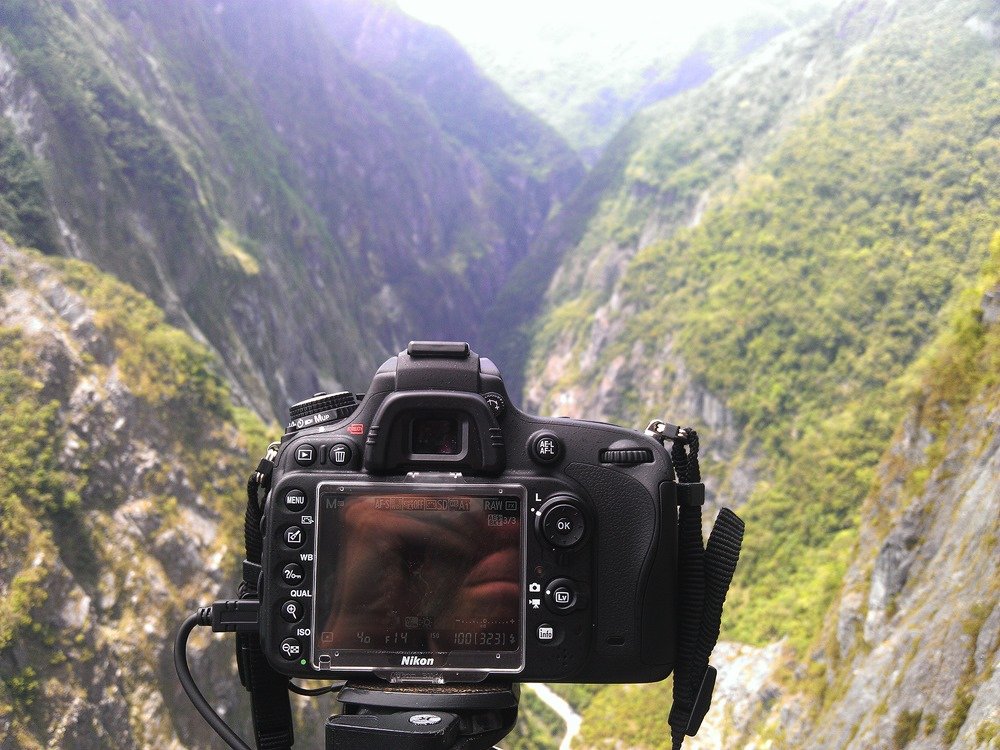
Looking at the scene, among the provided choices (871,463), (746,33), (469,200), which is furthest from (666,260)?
(746,33)

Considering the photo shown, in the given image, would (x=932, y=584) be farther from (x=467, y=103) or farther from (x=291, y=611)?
(x=467, y=103)

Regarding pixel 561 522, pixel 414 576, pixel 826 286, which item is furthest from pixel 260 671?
pixel 826 286

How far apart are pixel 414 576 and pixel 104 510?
103 ft

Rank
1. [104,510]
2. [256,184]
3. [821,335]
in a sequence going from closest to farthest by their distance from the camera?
[104,510]
[821,335]
[256,184]

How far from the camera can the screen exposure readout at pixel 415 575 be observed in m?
3.53

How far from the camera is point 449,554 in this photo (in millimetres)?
3541

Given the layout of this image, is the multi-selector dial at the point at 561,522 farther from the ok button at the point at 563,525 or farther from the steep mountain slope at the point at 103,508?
the steep mountain slope at the point at 103,508

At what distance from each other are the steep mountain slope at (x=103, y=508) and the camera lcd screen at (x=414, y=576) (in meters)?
24.1

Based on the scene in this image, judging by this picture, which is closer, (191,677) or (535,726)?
(191,677)

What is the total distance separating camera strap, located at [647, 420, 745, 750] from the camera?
12.2 feet

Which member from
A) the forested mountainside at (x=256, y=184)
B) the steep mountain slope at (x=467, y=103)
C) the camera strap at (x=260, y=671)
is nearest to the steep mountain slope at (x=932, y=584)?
the camera strap at (x=260, y=671)

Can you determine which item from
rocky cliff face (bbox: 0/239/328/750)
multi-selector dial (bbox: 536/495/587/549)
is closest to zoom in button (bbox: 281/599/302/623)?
multi-selector dial (bbox: 536/495/587/549)

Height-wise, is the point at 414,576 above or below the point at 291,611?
above

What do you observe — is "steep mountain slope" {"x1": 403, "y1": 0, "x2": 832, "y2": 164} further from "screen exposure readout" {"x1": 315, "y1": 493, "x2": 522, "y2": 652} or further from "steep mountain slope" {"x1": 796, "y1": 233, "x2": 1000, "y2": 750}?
"screen exposure readout" {"x1": 315, "y1": 493, "x2": 522, "y2": 652}
